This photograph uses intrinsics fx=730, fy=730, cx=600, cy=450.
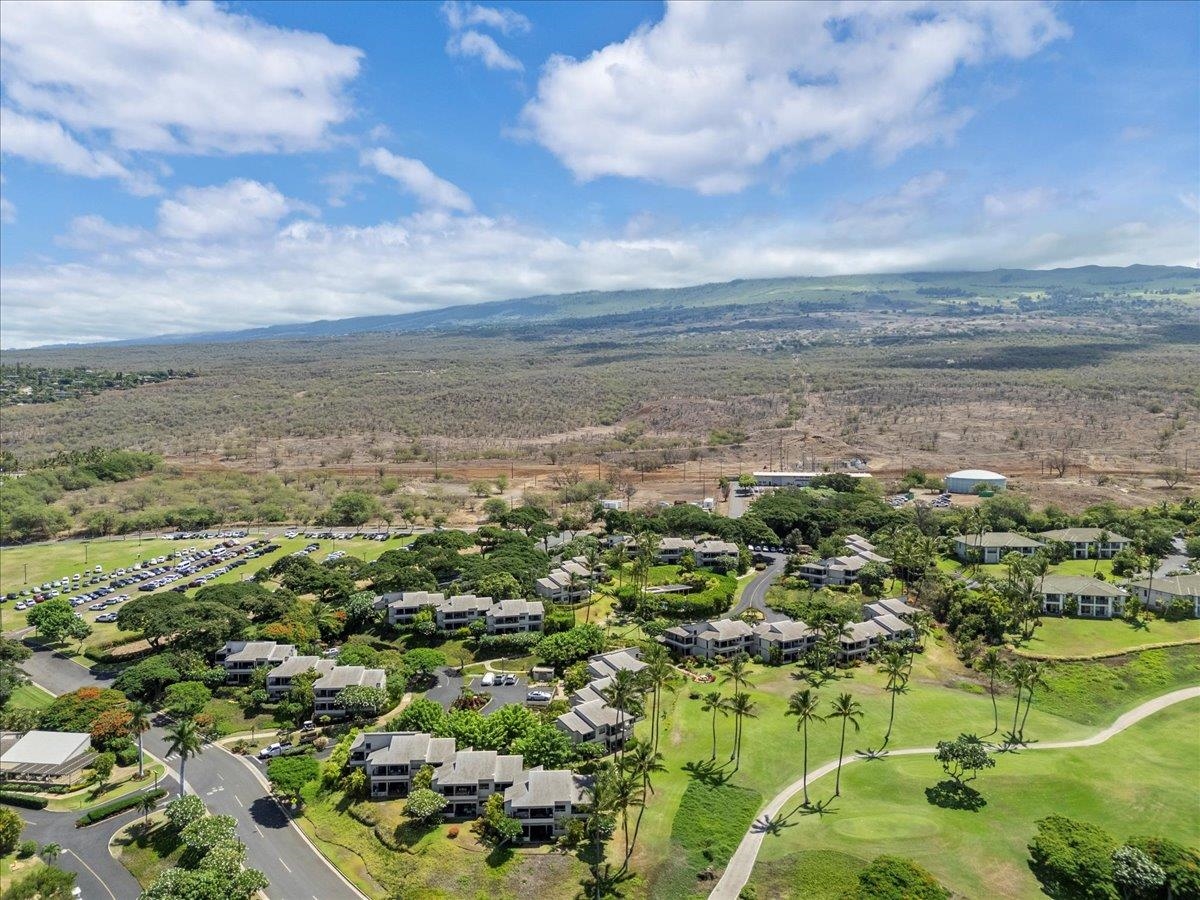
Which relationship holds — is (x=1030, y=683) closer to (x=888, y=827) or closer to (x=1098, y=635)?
(x=888, y=827)

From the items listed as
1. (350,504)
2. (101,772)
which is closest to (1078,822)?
(101,772)

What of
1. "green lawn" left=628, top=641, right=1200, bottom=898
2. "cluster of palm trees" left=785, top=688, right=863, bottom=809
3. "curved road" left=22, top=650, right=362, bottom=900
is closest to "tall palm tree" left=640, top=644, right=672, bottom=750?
"green lawn" left=628, top=641, right=1200, bottom=898

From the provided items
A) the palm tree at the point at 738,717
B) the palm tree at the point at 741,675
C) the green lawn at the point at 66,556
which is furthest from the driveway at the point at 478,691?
the green lawn at the point at 66,556

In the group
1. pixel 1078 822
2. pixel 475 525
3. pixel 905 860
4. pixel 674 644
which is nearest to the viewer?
pixel 905 860

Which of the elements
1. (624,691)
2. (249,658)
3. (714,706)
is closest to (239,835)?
(249,658)

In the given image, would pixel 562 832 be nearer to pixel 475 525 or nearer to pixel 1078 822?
pixel 1078 822

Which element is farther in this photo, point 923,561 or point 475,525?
point 475,525
